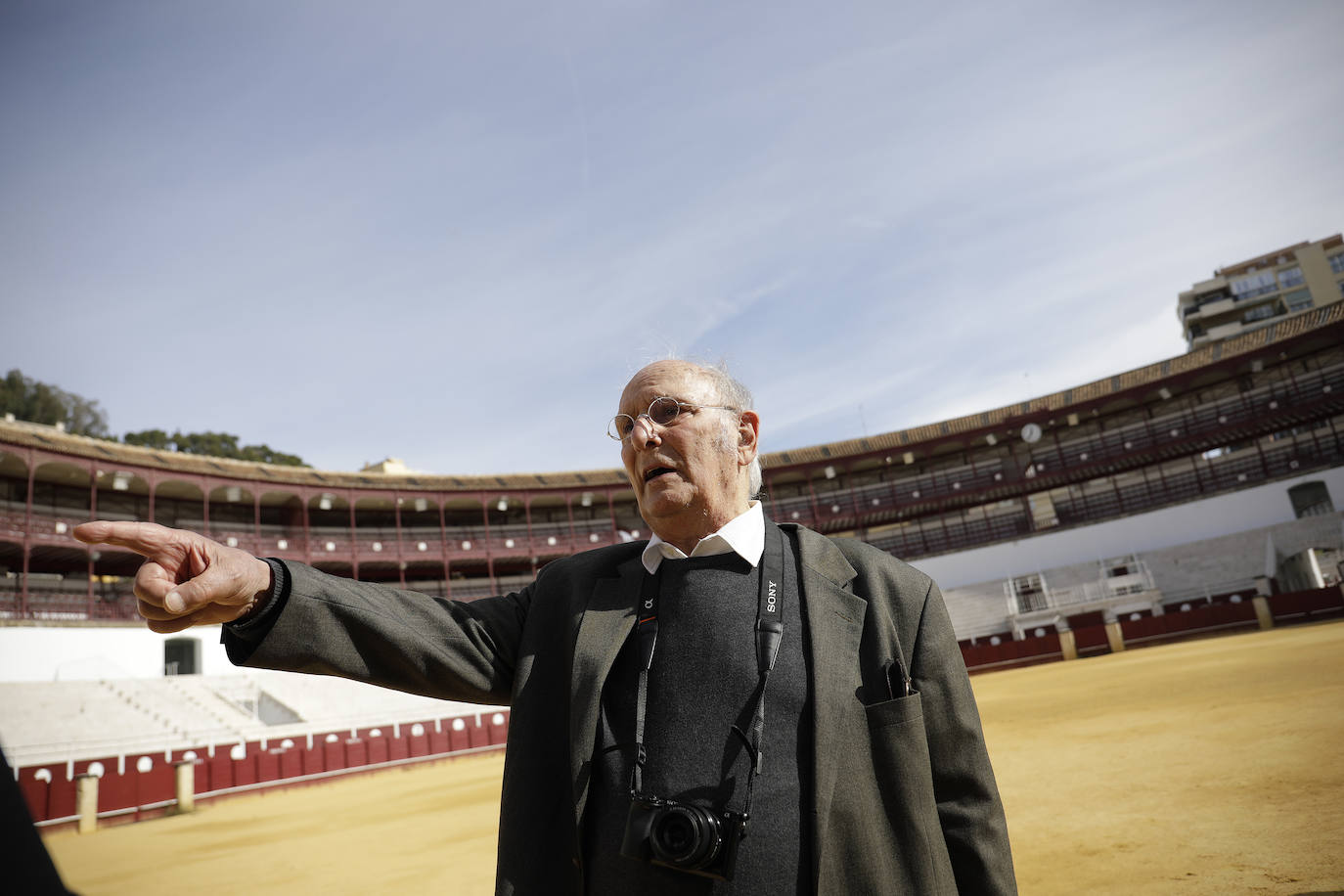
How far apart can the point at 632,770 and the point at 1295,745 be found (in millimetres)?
5739

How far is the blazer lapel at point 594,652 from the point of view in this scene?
1630 millimetres

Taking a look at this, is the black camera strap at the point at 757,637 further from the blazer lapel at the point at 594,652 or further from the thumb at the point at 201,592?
the thumb at the point at 201,592

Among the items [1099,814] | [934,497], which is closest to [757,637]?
[1099,814]

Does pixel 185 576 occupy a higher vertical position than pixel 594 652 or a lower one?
higher

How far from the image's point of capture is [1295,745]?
5285 millimetres

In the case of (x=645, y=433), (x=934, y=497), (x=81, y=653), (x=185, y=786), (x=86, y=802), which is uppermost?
(x=934, y=497)

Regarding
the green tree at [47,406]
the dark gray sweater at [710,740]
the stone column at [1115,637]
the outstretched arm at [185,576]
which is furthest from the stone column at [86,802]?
the green tree at [47,406]

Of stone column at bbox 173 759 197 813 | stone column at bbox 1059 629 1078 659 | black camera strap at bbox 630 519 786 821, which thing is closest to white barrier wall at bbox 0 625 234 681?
stone column at bbox 173 759 197 813

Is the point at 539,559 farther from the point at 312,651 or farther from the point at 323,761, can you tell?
the point at 312,651

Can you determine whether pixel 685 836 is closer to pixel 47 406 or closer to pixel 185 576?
pixel 185 576

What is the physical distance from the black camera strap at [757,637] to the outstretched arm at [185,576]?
0.78m

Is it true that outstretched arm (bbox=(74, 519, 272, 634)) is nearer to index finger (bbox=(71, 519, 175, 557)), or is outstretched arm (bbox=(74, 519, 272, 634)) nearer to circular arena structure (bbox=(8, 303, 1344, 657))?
index finger (bbox=(71, 519, 175, 557))

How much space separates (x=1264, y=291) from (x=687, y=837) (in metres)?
74.0

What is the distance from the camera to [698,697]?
170 cm
